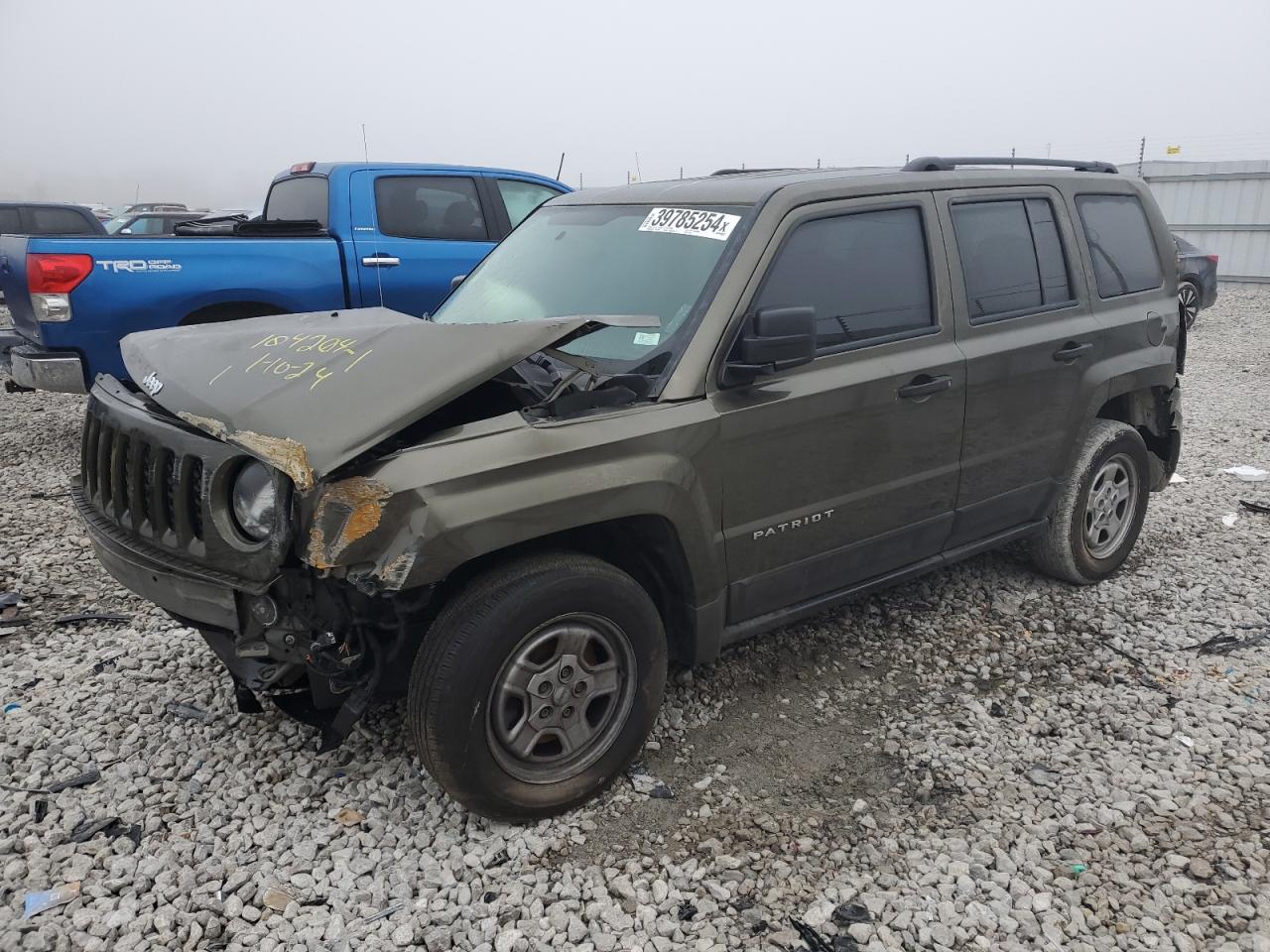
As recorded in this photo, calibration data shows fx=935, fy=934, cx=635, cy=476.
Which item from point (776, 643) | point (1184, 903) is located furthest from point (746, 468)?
point (1184, 903)

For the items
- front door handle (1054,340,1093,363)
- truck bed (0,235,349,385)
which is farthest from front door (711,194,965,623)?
truck bed (0,235,349,385)

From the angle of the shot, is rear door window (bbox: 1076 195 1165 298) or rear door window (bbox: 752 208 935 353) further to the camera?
rear door window (bbox: 1076 195 1165 298)

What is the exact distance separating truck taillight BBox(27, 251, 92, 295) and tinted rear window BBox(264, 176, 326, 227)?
1826 millimetres

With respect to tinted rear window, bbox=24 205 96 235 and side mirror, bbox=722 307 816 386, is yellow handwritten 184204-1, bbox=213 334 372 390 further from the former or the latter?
tinted rear window, bbox=24 205 96 235

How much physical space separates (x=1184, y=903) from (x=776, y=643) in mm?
1760

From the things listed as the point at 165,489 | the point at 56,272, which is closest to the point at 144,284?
the point at 56,272

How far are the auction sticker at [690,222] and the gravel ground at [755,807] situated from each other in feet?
5.66

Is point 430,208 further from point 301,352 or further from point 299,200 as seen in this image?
point 301,352

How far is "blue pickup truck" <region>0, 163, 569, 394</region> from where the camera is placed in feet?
19.5

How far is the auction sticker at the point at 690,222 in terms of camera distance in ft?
10.6

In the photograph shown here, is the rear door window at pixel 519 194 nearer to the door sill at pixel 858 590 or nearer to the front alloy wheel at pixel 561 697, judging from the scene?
the door sill at pixel 858 590

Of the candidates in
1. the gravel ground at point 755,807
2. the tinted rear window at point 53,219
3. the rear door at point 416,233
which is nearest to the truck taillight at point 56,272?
the rear door at point 416,233

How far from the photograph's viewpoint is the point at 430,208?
7.52 metres

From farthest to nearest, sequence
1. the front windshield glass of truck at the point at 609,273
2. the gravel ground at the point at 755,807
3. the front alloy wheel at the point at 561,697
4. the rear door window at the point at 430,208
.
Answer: the rear door window at the point at 430,208 → the front windshield glass of truck at the point at 609,273 → the front alloy wheel at the point at 561,697 → the gravel ground at the point at 755,807
